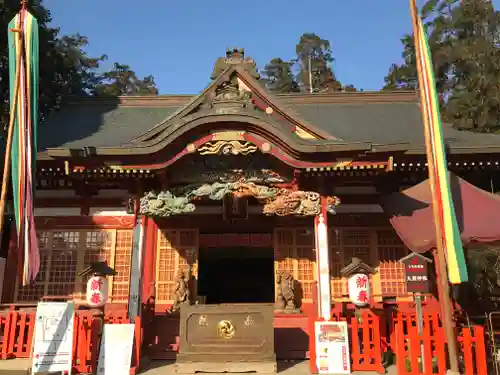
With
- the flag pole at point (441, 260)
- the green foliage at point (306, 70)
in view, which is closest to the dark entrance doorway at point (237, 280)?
the flag pole at point (441, 260)

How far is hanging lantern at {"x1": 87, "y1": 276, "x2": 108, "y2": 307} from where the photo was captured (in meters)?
8.61

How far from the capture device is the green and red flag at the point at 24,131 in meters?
8.04

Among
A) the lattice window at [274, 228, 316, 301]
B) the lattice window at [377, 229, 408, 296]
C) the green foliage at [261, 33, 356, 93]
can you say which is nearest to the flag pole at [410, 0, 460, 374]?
the lattice window at [377, 229, 408, 296]

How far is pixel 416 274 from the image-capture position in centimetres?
716

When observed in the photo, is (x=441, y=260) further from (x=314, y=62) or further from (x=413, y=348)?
(x=314, y=62)

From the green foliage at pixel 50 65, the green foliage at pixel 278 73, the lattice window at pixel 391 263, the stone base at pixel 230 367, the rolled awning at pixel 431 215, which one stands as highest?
the green foliage at pixel 278 73

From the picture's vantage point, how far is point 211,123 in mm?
9352

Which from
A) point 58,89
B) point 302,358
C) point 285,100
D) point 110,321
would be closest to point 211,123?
point 110,321

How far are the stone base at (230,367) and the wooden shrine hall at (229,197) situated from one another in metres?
1.27

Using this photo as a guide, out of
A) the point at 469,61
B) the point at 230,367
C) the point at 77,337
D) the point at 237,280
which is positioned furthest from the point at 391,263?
the point at 469,61

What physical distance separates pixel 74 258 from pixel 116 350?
429 cm

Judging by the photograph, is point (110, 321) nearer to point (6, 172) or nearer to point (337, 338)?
point (6, 172)

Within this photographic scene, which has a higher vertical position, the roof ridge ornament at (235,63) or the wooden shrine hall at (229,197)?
the roof ridge ornament at (235,63)

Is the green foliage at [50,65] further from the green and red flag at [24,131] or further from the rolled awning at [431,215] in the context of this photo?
the rolled awning at [431,215]
